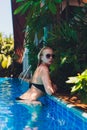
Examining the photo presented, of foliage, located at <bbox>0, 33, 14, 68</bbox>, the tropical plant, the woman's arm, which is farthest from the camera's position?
foliage, located at <bbox>0, 33, 14, 68</bbox>

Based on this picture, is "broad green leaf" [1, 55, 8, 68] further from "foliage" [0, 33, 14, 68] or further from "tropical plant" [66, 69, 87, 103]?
"tropical plant" [66, 69, 87, 103]

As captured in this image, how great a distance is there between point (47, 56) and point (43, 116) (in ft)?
4.71

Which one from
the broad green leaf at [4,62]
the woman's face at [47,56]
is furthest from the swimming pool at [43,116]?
the broad green leaf at [4,62]

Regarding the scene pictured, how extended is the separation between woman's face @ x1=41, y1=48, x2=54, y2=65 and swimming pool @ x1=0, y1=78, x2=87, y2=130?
0.72 metres

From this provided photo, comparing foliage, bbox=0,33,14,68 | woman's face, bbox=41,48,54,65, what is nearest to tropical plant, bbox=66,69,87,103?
woman's face, bbox=41,48,54,65

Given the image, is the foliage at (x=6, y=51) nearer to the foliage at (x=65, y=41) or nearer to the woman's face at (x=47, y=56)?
the foliage at (x=65, y=41)

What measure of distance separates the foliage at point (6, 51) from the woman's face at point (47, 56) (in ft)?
33.8

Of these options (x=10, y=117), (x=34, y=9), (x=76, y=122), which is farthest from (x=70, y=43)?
(x=76, y=122)

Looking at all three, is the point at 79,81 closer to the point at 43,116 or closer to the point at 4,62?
the point at 43,116

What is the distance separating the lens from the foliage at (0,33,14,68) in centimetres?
1783

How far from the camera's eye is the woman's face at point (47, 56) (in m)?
7.43

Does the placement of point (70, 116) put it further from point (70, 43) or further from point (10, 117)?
point (70, 43)

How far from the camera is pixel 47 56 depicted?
743 cm

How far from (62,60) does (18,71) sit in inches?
451
